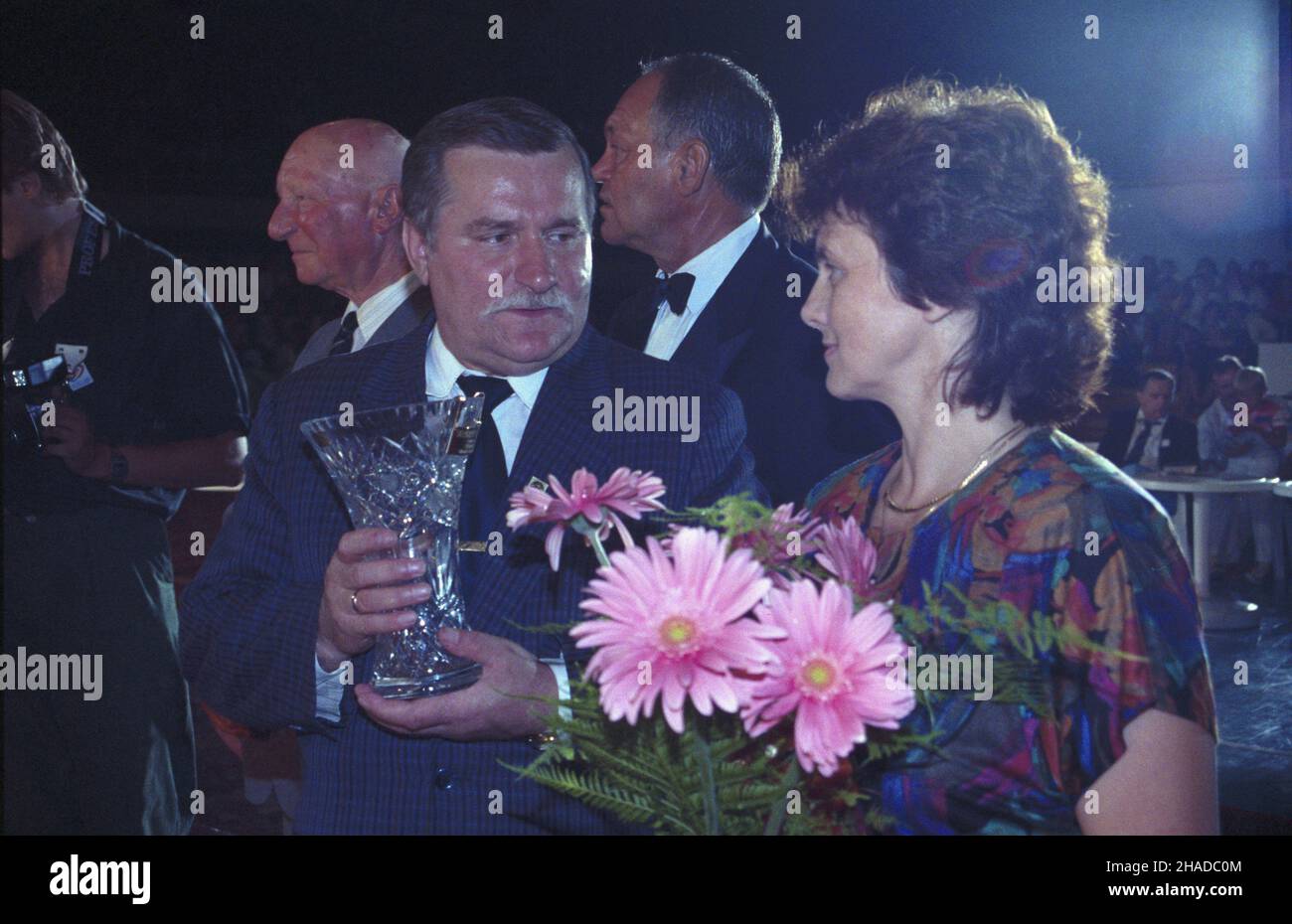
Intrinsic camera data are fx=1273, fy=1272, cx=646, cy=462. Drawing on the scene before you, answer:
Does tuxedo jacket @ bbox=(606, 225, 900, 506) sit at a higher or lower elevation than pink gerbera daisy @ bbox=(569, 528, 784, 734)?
higher

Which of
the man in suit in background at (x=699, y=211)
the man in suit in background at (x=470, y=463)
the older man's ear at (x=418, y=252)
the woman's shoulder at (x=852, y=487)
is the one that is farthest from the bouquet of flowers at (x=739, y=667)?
the man in suit in background at (x=699, y=211)

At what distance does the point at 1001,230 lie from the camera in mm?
1291

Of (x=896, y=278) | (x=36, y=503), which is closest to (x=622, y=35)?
(x=896, y=278)

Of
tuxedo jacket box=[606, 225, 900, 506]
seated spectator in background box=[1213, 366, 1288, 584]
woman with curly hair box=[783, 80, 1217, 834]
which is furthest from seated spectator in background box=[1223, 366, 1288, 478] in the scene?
woman with curly hair box=[783, 80, 1217, 834]

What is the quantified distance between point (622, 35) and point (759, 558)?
126cm

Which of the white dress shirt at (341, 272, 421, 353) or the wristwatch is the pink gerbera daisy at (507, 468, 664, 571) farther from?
the wristwatch

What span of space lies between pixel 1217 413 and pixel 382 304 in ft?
4.78

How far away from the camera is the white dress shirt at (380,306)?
191cm

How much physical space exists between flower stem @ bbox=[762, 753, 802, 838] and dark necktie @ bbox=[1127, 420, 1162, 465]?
1.27m

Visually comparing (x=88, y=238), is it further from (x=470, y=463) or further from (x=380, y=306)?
(x=470, y=463)

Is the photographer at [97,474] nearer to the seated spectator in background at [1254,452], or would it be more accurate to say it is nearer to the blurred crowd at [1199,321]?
the blurred crowd at [1199,321]

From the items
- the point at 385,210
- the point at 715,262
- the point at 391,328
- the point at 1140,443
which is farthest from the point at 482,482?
the point at 1140,443

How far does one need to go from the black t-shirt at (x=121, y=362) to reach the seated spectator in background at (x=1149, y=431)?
54.7 inches

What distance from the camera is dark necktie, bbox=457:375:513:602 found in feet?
4.99
